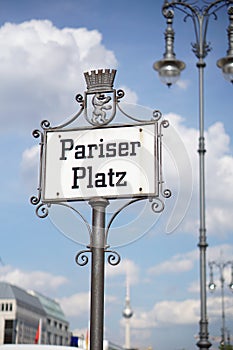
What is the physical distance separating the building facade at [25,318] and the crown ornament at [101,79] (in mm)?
78525

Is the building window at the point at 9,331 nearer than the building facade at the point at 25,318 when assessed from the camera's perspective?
Yes

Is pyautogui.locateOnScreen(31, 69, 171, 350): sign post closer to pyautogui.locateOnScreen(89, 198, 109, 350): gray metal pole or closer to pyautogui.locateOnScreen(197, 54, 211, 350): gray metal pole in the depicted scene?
pyautogui.locateOnScreen(89, 198, 109, 350): gray metal pole

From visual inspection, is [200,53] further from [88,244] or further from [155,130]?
[88,244]

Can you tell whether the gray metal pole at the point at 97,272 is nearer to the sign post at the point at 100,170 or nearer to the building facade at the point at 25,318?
the sign post at the point at 100,170

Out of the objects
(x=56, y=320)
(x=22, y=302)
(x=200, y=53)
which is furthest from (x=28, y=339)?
(x=200, y=53)

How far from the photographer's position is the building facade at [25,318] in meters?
91.8

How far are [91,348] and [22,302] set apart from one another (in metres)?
91.8

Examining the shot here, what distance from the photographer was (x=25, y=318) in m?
96.0

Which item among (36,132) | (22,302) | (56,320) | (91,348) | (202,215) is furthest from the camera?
(56,320)

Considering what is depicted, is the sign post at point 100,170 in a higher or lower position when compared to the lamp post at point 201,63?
lower

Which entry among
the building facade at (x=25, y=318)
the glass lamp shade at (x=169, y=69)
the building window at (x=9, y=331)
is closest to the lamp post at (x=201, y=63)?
the glass lamp shade at (x=169, y=69)

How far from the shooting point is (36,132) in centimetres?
723

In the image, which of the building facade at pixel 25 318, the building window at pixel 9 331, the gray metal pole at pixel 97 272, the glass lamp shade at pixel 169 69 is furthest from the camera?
the building facade at pixel 25 318

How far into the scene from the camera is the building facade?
301ft
